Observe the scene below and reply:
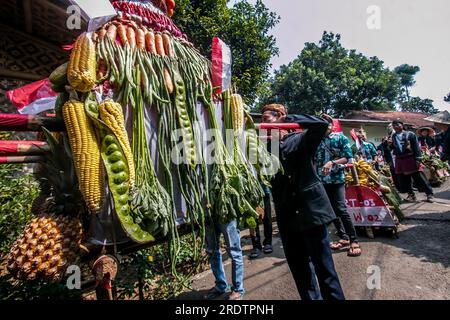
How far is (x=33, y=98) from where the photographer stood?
13.5 feet

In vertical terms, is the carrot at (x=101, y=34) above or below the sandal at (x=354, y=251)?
above

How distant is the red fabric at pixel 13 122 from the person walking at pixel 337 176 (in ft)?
10.9

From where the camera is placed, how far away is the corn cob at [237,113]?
65.1 inches

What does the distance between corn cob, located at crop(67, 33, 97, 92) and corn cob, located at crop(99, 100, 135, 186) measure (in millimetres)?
107

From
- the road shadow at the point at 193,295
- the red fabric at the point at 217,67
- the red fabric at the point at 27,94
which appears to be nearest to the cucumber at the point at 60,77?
the red fabric at the point at 217,67

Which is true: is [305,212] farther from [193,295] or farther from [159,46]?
[193,295]

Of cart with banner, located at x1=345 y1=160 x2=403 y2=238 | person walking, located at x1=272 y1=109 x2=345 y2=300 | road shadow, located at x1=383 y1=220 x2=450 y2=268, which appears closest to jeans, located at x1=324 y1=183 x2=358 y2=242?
cart with banner, located at x1=345 y1=160 x2=403 y2=238

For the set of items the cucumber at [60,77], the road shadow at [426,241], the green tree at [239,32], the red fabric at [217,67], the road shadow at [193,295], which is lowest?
the road shadow at [193,295]

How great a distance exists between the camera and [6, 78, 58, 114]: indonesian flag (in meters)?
3.80

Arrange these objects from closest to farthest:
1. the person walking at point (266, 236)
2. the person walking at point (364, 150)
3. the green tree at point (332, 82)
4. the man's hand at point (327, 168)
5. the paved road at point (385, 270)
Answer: the paved road at point (385, 270)
the man's hand at point (327, 168)
the person walking at point (266, 236)
the person walking at point (364, 150)
the green tree at point (332, 82)

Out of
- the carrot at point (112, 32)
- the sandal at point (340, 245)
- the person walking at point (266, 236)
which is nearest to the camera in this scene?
the carrot at point (112, 32)

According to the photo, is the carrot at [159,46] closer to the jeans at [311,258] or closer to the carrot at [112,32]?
the carrot at [112,32]

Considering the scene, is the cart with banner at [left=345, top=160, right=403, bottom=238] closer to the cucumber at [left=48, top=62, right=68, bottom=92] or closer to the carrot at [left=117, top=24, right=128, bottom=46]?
the carrot at [left=117, top=24, right=128, bottom=46]
